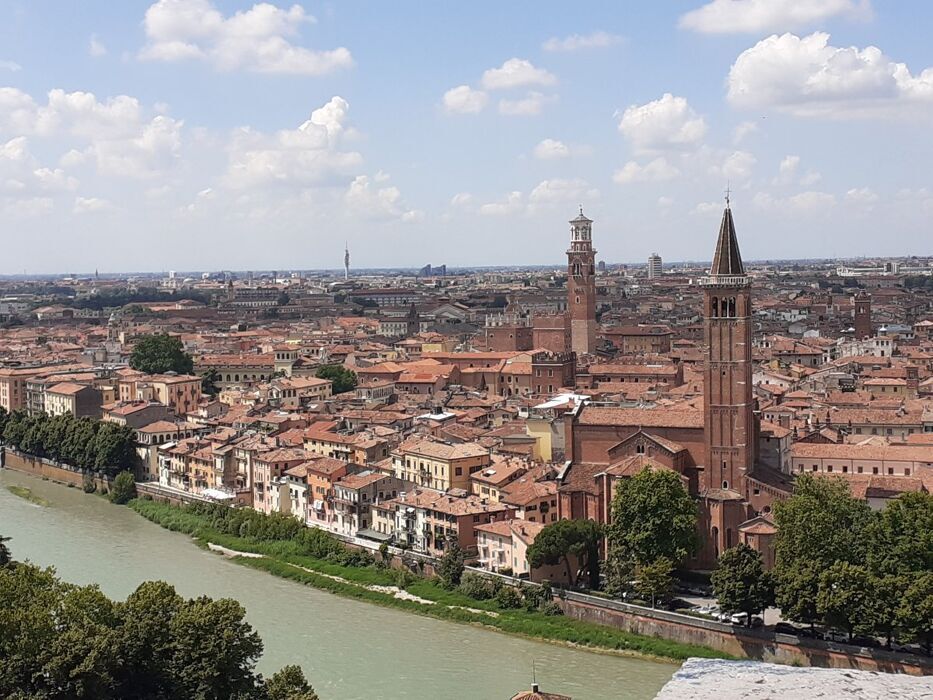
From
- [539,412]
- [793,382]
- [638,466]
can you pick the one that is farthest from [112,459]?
[793,382]

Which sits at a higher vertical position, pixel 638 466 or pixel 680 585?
pixel 638 466

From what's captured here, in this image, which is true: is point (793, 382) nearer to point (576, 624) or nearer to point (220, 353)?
point (576, 624)

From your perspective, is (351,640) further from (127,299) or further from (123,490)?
(127,299)

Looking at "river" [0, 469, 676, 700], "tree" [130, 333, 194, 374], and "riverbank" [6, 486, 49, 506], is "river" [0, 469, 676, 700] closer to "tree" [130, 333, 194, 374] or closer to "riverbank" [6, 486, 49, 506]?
"riverbank" [6, 486, 49, 506]

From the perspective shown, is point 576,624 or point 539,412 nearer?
point 576,624

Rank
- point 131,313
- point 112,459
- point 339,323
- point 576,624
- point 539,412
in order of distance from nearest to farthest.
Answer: point 576,624
point 539,412
point 112,459
point 339,323
point 131,313
